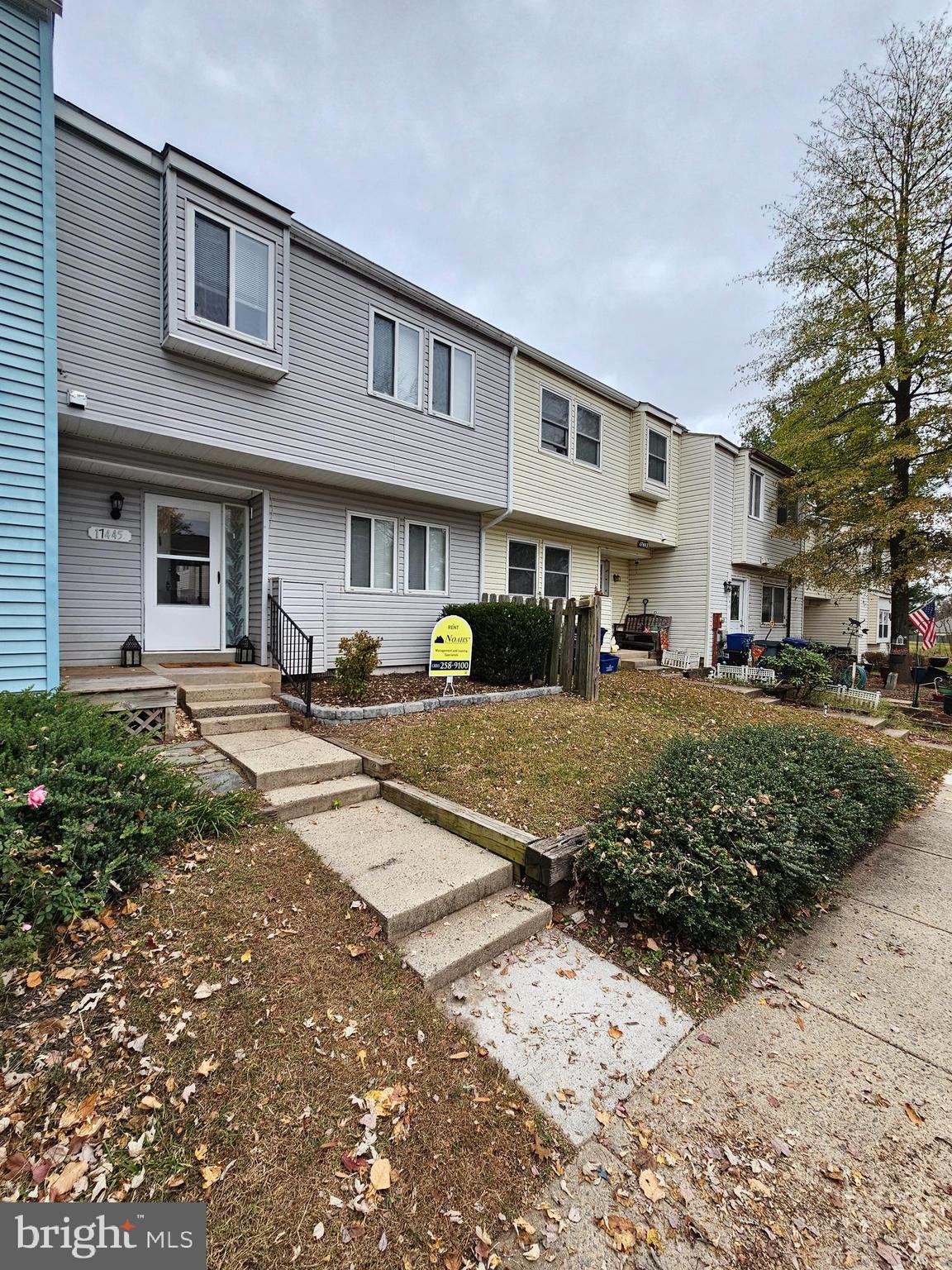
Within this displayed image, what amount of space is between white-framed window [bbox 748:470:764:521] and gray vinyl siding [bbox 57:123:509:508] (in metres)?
10.0

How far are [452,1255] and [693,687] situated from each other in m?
10.3

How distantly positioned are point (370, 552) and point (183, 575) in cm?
290

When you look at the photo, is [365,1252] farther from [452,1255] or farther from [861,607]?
[861,607]

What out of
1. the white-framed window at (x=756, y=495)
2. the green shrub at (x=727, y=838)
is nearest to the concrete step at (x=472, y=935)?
the green shrub at (x=727, y=838)

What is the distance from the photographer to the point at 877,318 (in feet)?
44.5

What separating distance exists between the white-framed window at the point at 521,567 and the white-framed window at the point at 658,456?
4.23 meters

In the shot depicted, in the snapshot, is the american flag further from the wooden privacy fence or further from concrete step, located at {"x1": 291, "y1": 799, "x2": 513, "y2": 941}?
concrete step, located at {"x1": 291, "y1": 799, "x2": 513, "y2": 941}

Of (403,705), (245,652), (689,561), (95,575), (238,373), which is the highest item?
(238,373)

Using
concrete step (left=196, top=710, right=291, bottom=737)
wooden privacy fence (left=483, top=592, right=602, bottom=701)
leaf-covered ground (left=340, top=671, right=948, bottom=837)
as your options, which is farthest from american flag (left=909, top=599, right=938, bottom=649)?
concrete step (left=196, top=710, right=291, bottom=737)

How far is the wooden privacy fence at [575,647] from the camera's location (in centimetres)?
813

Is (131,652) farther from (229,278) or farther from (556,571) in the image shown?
(556,571)

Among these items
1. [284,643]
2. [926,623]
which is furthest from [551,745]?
[926,623]

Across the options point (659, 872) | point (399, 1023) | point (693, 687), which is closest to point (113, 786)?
point (399, 1023)

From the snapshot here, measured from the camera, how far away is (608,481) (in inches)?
504
